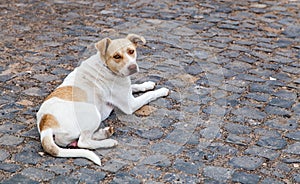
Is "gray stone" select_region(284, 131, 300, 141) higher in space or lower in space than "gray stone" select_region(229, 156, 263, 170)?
higher

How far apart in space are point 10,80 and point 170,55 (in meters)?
2.17

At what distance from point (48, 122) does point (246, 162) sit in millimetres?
1876

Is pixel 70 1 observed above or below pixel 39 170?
above

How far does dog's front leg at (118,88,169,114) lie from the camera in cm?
582

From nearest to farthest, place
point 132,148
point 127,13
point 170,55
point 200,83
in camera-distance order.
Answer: point 132,148 → point 200,83 → point 170,55 → point 127,13

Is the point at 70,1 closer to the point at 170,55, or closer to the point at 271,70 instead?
the point at 170,55

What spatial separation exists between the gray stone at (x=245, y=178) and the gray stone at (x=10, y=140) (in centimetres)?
212

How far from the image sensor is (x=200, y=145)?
17.4 ft

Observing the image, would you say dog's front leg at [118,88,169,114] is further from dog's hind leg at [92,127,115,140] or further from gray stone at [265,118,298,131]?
gray stone at [265,118,298,131]

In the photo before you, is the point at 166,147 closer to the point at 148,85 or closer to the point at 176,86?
the point at 148,85

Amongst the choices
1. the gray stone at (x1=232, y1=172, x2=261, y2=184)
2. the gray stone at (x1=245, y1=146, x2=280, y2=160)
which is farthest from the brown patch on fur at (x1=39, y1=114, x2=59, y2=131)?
the gray stone at (x1=245, y1=146, x2=280, y2=160)

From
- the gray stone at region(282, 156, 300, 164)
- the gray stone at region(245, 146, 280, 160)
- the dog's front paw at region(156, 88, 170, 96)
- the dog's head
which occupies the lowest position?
the gray stone at region(282, 156, 300, 164)

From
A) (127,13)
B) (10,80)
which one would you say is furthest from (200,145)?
(127,13)

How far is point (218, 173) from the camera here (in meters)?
4.84
